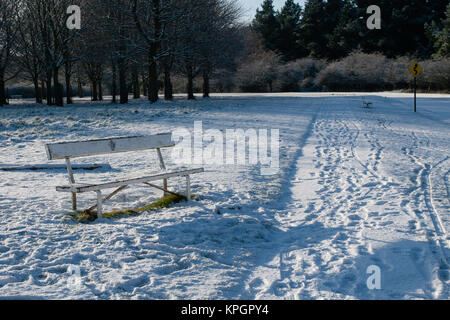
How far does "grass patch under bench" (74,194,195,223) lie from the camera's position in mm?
5707

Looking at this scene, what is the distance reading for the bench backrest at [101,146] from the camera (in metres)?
5.71

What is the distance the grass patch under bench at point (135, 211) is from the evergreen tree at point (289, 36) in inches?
2633

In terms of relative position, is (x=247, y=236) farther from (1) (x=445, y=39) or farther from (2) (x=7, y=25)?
(1) (x=445, y=39)

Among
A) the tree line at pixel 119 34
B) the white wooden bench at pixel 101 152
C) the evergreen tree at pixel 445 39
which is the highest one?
the evergreen tree at pixel 445 39

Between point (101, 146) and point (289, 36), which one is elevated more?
point (289, 36)

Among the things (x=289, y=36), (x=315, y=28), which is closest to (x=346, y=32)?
(x=315, y=28)

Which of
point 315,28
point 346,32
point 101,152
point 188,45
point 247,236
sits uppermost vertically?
point 315,28

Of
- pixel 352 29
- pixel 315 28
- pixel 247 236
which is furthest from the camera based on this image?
pixel 315 28

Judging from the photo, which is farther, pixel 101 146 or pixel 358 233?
pixel 101 146

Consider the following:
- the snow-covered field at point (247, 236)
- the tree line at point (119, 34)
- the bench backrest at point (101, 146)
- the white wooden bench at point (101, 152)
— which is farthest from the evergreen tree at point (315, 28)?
the white wooden bench at point (101, 152)

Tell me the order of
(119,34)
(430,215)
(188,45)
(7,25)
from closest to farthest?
1. (430,215)
2. (7,25)
3. (119,34)
4. (188,45)

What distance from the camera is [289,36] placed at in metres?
71.9

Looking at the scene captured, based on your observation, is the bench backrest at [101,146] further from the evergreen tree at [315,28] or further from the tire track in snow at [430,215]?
the evergreen tree at [315,28]

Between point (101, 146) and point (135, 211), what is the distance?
1015mm
